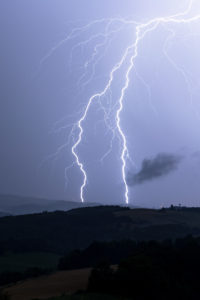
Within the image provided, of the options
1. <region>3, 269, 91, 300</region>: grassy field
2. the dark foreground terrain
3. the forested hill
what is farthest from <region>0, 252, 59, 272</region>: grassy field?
<region>3, 269, 91, 300</region>: grassy field

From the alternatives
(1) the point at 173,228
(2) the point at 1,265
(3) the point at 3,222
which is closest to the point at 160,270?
(2) the point at 1,265

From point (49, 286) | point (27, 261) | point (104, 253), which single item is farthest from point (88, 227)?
point (49, 286)

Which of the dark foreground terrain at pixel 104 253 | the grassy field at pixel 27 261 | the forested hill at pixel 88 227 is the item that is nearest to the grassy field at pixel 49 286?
the dark foreground terrain at pixel 104 253

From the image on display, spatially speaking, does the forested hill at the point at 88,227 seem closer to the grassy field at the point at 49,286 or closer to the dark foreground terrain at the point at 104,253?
the dark foreground terrain at the point at 104,253

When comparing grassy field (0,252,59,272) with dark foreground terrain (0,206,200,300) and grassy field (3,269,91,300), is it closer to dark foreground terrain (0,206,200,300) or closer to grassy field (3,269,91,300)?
dark foreground terrain (0,206,200,300)

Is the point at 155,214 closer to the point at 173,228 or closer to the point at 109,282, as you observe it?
the point at 173,228
